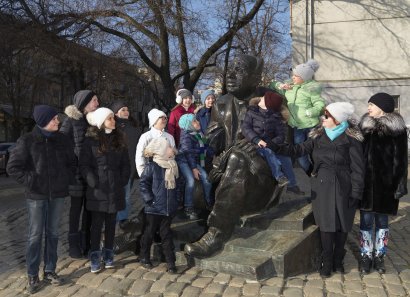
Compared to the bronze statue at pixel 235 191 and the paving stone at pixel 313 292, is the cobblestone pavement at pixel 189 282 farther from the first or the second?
the bronze statue at pixel 235 191

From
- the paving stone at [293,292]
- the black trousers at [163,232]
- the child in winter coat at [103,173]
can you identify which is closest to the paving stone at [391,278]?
the paving stone at [293,292]

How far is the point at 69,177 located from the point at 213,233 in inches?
57.4

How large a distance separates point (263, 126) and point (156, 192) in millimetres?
1225

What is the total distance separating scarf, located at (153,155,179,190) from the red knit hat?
111 cm

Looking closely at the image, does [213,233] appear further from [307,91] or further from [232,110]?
[307,91]

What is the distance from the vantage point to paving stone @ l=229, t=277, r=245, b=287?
12.4 feet

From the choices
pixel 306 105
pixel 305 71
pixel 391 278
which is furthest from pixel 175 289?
pixel 305 71

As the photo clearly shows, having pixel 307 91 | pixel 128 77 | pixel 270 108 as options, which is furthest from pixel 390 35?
pixel 270 108

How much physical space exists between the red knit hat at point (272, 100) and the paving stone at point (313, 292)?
173 cm

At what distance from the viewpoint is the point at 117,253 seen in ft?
15.5

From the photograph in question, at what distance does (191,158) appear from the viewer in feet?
15.8

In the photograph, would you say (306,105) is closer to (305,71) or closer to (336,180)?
(305,71)

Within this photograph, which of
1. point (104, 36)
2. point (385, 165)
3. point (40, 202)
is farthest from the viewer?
point (104, 36)

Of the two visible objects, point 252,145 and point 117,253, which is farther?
point 117,253
